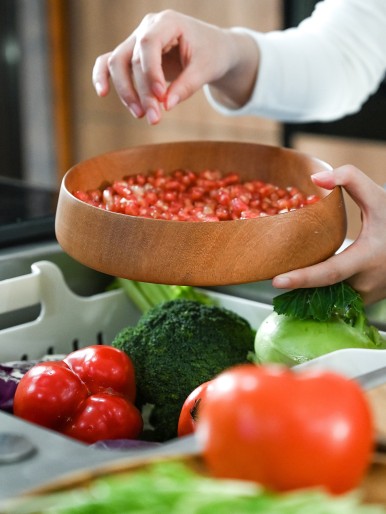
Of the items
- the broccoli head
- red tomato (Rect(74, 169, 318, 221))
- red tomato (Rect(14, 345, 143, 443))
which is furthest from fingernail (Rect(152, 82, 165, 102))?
red tomato (Rect(14, 345, 143, 443))

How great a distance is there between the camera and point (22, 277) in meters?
1.34

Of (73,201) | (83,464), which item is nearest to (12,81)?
(73,201)

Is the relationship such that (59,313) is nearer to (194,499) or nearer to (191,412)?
(191,412)

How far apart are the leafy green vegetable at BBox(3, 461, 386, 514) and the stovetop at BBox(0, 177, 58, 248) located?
0.98 m

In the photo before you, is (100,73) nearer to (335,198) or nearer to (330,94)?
(335,198)

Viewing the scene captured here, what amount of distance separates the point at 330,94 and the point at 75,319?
2.72 ft

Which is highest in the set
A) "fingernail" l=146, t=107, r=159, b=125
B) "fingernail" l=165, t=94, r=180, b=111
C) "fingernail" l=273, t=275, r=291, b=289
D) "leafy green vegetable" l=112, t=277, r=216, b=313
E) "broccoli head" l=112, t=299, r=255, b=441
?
"fingernail" l=165, t=94, r=180, b=111

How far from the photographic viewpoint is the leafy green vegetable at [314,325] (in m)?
1.13

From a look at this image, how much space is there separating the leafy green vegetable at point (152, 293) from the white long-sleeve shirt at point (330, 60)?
1.48 feet

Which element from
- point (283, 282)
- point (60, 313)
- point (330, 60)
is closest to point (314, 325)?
point (283, 282)

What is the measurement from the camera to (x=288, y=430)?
51 centimetres

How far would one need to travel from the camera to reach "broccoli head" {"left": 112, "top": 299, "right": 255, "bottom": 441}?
1185 millimetres

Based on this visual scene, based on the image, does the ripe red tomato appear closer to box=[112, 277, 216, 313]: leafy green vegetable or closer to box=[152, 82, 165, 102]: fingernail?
box=[152, 82, 165, 102]: fingernail

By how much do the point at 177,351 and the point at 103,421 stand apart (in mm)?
213
